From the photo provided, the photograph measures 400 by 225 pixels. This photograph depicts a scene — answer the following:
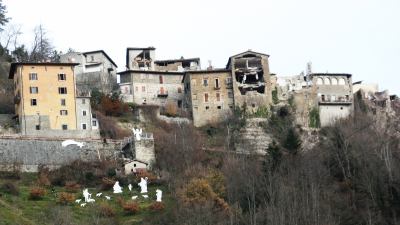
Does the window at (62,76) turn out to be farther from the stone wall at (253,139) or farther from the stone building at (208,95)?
the stone wall at (253,139)

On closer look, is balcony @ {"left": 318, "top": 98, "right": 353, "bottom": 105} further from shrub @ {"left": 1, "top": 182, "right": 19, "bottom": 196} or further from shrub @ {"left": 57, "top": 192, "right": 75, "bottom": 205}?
shrub @ {"left": 1, "top": 182, "right": 19, "bottom": 196}

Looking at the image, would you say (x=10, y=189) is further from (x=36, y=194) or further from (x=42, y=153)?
(x=42, y=153)

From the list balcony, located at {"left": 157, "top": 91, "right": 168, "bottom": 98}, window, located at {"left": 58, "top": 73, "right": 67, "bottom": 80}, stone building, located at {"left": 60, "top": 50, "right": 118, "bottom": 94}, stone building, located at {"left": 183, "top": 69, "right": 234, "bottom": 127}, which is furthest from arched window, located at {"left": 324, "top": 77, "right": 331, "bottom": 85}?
window, located at {"left": 58, "top": 73, "right": 67, "bottom": 80}

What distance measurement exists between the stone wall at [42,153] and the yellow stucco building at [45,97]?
282 cm

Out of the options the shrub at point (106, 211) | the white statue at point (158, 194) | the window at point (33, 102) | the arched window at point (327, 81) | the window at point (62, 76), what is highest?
the window at point (62, 76)

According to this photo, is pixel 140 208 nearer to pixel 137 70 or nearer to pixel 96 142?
pixel 96 142

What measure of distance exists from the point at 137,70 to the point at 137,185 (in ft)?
83.3

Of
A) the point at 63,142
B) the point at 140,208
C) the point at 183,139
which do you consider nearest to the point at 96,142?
the point at 63,142

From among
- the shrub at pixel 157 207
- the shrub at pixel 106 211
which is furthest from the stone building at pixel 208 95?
the shrub at pixel 106 211

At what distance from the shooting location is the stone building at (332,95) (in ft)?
298

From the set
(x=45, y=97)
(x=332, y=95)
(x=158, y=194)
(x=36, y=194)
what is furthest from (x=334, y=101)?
(x=36, y=194)

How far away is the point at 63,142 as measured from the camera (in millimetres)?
75938

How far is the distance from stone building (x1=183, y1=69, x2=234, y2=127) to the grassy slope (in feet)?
70.5

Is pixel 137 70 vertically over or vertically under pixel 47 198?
over
